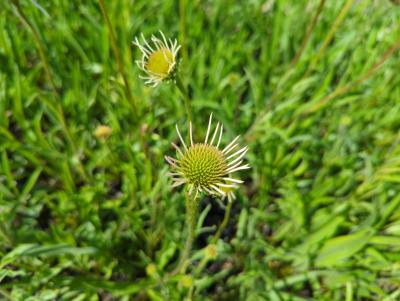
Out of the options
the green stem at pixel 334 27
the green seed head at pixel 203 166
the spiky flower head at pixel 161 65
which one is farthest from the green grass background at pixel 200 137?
the green seed head at pixel 203 166

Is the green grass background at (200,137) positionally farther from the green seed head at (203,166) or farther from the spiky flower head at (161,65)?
the green seed head at (203,166)

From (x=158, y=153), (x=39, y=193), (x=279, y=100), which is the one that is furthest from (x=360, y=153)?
(x=39, y=193)

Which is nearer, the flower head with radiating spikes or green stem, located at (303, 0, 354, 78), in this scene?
the flower head with radiating spikes

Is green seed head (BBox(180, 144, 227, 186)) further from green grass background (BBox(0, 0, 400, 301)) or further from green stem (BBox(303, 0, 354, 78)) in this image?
green stem (BBox(303, 0, 354, 78))

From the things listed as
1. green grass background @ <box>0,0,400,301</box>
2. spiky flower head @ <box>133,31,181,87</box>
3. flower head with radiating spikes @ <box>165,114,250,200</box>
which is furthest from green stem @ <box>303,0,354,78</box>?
flower head with radiating spikes @ <box>165,114,250,200</box>

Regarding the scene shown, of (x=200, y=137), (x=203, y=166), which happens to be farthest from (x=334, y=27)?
(x=203, y=166)

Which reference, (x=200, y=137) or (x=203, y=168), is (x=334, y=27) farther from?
(x=203, y=168)
